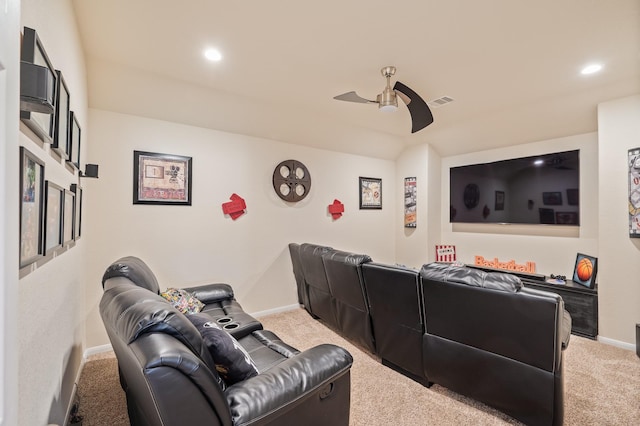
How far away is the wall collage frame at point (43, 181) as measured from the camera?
99 cm

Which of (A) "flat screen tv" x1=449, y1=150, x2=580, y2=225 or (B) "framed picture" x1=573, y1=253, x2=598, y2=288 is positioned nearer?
(B) "framed picture" x1=573, y1=253, x2=598, y2=288

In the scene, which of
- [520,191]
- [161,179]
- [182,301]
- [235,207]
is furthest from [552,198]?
[161,179]

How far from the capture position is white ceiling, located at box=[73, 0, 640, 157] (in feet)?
6.55

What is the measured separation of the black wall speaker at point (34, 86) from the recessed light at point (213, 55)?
1994 mm

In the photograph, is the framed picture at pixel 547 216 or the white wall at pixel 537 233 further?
the framed picture at pixel 547 216

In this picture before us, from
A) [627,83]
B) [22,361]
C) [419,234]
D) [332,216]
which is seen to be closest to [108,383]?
[22,361]

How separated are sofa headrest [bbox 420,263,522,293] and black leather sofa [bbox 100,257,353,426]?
35.9 inches

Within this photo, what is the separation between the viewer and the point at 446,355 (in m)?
2.07

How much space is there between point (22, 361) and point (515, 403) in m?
2.49

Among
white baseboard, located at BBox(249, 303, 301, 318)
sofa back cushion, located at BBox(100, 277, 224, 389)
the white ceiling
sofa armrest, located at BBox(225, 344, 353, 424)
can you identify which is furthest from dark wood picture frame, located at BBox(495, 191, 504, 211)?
sofa back cushion, located at BBox(100, 277, 224, 389)

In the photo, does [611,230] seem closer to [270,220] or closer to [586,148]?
[586,148]

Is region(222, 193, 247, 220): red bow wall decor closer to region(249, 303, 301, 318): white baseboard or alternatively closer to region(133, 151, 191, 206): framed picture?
region(133, 151, 191, 206): framed picture

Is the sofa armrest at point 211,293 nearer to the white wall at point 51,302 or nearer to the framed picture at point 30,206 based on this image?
the white wall at point 51,302

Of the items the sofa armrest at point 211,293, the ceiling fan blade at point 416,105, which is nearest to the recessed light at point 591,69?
the ceiling fan blade at point 416,105
